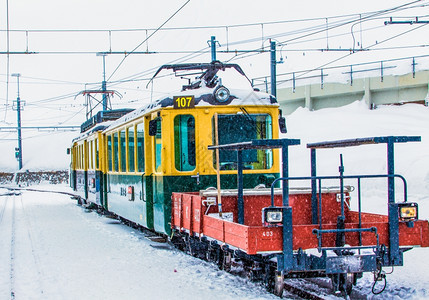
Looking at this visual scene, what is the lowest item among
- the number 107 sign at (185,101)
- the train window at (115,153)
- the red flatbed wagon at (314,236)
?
the red flatbed wagon at (314,236)

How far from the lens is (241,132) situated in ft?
34.9

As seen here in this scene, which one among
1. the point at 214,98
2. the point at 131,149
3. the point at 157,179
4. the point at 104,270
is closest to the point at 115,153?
the point at 131,149

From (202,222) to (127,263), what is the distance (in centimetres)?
210

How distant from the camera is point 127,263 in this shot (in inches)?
391

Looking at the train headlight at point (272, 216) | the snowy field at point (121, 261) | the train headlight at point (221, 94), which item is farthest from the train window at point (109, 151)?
the train headlight at point (272, 216)

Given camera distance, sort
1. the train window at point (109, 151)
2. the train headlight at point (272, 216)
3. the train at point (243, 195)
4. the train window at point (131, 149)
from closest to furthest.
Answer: the train headlight at point (272, 216)
the train at point (243, 195)
the train window at point (131, 149)
the train window at point (109, 151)

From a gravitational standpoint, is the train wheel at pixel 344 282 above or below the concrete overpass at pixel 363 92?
below

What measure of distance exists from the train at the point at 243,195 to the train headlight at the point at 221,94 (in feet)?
0.06

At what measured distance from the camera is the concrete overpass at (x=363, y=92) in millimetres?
30734

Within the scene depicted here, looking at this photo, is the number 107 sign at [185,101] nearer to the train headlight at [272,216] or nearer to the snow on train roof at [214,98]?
the snow on train roof at [214,98]

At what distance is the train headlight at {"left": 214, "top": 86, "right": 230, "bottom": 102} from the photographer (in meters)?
10.5

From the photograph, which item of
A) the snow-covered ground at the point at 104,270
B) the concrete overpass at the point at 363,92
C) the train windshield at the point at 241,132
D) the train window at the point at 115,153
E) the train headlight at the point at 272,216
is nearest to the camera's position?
the train headlight at the point at 272,216

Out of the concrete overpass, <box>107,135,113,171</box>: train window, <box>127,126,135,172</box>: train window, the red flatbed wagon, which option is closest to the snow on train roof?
<box>127,126,135,172</box>: train window

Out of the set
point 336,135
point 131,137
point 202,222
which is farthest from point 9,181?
point 202,222
